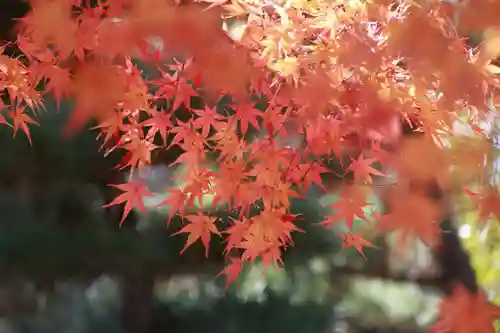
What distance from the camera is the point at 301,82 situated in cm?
99

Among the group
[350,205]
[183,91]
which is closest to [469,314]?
[350,205]

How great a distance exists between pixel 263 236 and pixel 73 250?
62 centimetres

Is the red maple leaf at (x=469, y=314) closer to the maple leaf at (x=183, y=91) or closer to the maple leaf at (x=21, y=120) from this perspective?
the maple leaf at (x=183, y=91)

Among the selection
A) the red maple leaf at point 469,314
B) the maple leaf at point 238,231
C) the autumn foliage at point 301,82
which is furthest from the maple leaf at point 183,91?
the red maple leaf at point 469,314

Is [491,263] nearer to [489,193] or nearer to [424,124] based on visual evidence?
[424,124]

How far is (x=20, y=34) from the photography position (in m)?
1.29

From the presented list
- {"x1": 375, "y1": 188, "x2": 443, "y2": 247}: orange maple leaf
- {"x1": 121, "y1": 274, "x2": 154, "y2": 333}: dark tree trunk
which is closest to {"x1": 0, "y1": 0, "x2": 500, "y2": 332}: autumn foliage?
{"x1": 375, "y1": 188, "x2": 443, "y2": 247}: orange maple leaf

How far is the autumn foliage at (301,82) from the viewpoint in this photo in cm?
71

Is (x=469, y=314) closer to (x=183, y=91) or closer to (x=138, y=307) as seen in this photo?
(x=183, y=91)

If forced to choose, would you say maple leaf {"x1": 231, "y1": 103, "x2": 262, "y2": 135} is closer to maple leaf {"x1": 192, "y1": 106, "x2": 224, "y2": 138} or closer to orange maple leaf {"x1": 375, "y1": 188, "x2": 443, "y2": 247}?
maple leaf {"x1": 192, "y1": 106, "x2": 224, "y2": 138}

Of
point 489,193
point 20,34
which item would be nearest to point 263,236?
point 489,193

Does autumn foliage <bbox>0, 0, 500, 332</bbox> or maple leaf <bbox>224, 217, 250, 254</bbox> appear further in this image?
maple leaf <bbox>224, 217, 250, 254</bbox>

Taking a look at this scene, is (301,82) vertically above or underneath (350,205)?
above

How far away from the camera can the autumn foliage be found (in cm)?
71
